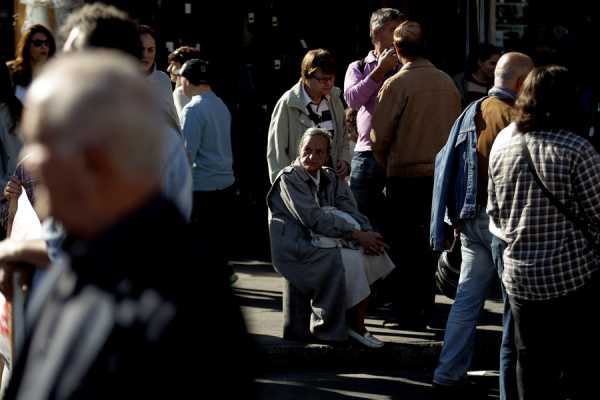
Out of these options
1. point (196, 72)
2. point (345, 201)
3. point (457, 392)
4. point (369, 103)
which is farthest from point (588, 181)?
point (196, 72)

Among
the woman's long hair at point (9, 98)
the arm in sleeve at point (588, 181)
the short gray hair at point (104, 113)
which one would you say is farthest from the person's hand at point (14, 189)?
the short gray hair at point (104, 113)

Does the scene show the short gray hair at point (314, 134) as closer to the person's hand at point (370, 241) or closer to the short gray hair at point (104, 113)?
the person's hand at point (370, 241)

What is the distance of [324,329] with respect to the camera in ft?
27.9

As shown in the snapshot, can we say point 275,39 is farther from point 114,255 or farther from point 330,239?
point 114,255

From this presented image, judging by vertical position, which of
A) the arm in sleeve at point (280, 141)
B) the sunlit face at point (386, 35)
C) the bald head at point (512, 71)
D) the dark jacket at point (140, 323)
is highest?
the dark jacket at point (140, 323)

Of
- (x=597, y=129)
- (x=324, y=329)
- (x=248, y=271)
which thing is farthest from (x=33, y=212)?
(x=597, y=129)

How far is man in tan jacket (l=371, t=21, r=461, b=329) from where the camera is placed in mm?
8562

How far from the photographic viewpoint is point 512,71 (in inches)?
281

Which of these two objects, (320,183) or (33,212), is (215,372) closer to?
(33,212)

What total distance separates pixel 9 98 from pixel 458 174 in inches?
98.1

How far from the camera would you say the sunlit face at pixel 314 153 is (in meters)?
8.51

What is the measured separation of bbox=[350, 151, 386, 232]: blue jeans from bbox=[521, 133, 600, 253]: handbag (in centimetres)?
331

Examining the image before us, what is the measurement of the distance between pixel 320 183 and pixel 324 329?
0.95 metres

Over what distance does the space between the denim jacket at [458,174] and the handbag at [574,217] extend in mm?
1202
